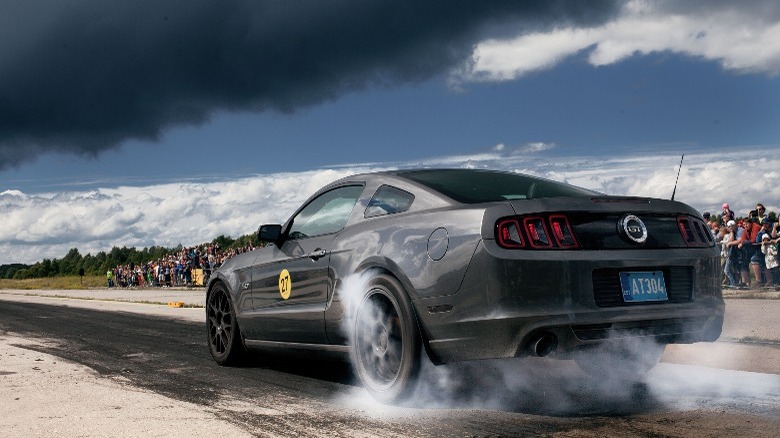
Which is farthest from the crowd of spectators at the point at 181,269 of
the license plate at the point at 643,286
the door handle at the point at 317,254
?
the license plate at the point at 643,286

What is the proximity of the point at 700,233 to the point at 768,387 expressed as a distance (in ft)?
3.84

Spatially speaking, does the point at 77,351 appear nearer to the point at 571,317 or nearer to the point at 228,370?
the point at 228,370

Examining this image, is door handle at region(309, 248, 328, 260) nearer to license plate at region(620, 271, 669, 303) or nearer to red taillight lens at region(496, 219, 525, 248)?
red taillight lens at region(496, 219, 525, 248)

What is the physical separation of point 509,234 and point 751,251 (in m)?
12.1

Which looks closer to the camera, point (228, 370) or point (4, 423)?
point (4, 423)

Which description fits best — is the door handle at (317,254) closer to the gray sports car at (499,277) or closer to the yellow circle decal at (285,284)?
the gray sports car at (499,277)

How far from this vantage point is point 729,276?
1514 centimetres

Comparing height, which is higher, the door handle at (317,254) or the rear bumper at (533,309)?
the door handle at (317,254)

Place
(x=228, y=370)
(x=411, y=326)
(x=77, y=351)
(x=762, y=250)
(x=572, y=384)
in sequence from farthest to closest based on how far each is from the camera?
(x=762, y=250), (x=77, y=351), (x=228, y=370), (x=572, y=384), (x=411, y=326)

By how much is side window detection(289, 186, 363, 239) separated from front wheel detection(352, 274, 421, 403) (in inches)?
33.0

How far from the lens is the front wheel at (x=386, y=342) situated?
4.83 meters

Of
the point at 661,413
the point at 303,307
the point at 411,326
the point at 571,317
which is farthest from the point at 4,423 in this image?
the point at 661,413

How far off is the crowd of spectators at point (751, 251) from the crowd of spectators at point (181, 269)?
15.2 metres

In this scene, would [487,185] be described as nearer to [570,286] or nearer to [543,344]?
[570,286]
